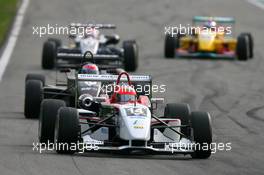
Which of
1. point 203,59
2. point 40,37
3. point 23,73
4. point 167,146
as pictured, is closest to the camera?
point 167,146

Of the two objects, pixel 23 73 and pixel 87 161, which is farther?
pixel 23 73

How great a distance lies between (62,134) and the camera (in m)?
15.2

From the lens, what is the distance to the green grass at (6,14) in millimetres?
36094

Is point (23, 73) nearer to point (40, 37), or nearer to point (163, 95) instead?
point (163, 95)

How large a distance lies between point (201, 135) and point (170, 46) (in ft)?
53.0

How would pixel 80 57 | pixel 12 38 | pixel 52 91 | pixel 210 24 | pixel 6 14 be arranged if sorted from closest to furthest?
pixel 52 91, pixel 80 57, pixel 210 24, pixel 12 38, pixel 6 14

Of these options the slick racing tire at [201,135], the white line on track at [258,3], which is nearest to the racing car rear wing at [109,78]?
Result: the slick racing tire at [201,135]

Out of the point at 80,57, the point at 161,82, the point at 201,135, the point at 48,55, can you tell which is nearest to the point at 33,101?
the point at 201,135

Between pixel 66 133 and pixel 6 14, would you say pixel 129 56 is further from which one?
pixel 6 14

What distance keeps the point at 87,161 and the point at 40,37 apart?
870 inches

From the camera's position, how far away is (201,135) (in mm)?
15625

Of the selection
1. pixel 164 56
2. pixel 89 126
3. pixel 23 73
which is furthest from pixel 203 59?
pixel 89 126

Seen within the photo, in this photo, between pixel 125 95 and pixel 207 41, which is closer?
pixel 125 95

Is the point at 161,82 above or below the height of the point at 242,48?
below
